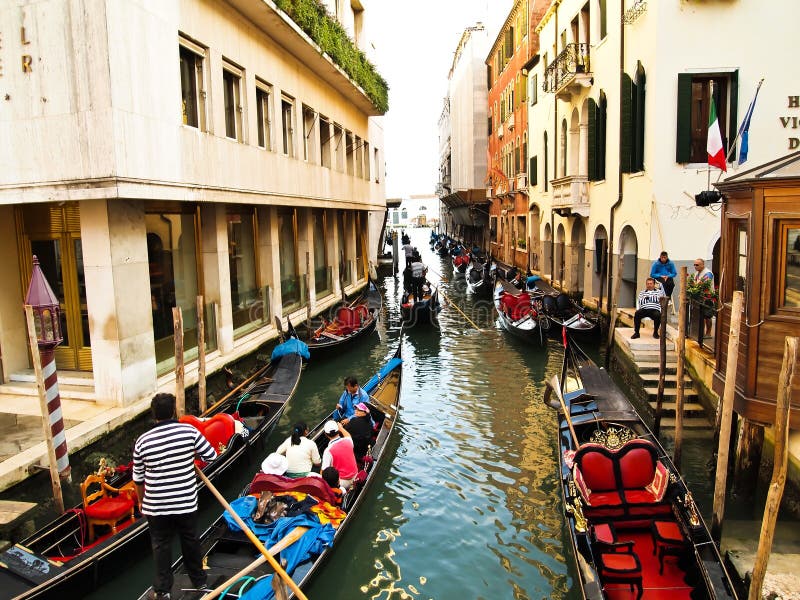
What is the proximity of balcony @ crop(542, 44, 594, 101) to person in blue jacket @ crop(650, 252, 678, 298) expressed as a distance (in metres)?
5.98

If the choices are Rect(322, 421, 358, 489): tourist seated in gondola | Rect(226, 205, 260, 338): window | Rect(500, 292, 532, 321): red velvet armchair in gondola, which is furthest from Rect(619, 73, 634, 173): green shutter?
Answer: Rect(322, 421, 358, 489): tourist seated in gondola

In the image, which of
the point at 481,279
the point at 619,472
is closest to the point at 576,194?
the point at 481,279

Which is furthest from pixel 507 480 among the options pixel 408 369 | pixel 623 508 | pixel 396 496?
pixel 408 369

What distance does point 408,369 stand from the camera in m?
12.5

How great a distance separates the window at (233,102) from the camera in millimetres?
10377

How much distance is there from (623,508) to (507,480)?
208cm

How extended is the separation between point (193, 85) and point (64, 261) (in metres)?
3.05

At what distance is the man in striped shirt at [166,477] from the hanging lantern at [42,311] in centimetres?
215

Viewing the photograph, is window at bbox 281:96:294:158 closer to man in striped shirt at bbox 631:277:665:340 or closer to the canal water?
the canal water

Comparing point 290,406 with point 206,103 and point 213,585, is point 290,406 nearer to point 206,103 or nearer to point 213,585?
point 206,103

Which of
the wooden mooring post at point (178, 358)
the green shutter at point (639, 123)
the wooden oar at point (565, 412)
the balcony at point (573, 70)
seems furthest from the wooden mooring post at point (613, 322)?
the wooden mooring post at point (178, 358)

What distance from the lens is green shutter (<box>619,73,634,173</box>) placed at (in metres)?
12.0

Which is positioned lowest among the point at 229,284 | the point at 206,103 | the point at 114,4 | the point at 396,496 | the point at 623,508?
the point at 396,496

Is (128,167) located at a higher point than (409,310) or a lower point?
higher
